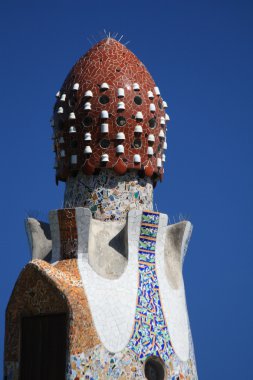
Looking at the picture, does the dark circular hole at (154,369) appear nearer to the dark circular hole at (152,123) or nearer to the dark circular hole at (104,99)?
the dark circular hole at (152,123)

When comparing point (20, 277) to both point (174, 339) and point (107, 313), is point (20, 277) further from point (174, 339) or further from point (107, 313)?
point (174, 339)

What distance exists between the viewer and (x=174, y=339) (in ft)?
47.5

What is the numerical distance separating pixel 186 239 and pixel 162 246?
69 cm

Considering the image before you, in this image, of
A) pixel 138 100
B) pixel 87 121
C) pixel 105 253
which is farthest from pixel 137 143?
pixel 105 253

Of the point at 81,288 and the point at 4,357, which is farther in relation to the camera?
the point at 4,357

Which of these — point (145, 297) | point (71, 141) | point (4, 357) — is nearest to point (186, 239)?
point (145, 297)

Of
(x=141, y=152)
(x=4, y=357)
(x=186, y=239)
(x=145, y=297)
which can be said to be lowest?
(x=4, y=357)

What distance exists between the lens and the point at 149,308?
14.4m

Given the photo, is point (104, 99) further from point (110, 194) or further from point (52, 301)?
point (52, 301)

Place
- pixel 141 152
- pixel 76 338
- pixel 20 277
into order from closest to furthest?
pixel 76 338
pixel 20 277
pixel 141 152

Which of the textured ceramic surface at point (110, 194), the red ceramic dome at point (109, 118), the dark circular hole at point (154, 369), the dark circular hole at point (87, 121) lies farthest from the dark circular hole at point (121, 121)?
the dark circular hole at point (154, 369)

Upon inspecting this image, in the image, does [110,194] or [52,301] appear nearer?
[52,301]

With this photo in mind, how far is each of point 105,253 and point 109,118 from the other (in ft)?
7.52

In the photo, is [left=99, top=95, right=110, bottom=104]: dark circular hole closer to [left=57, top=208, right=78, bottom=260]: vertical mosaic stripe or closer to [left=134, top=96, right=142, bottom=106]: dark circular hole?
[left=134, top=96, right=142, bottom=106]: dark circular hole
